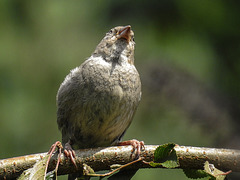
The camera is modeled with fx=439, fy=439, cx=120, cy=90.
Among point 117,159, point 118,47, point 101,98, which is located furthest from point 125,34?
point 117,159

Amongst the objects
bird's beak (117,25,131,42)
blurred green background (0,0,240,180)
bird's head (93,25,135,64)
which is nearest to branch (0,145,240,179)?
blurred green background (0,0,240,180)

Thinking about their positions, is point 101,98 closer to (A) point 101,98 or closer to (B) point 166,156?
(A) point 101,98

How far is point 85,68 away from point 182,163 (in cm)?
161

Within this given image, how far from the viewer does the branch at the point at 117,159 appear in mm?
3219

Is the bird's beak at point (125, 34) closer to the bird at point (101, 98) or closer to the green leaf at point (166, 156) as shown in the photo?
the bird at point (101, 98)

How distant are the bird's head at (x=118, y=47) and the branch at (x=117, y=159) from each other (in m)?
1.47

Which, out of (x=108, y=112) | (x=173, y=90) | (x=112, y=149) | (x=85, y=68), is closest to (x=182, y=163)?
(x=112, y=149)

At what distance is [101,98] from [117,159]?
0.90 metres

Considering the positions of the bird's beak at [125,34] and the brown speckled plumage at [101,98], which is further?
the bird's beak at [125,34]

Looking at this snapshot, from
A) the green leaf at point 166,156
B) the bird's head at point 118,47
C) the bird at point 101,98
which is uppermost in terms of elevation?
the bird's head at point 118,47

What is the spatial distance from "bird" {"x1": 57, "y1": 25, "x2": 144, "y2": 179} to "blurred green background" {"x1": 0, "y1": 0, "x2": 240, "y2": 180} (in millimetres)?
241

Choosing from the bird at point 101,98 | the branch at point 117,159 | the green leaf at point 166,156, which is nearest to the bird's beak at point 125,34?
the bird at point 101,98

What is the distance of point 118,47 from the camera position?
4789mm

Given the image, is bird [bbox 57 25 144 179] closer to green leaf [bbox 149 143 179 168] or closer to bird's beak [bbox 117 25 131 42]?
bird's beak [bbox 117 25 131 42]
